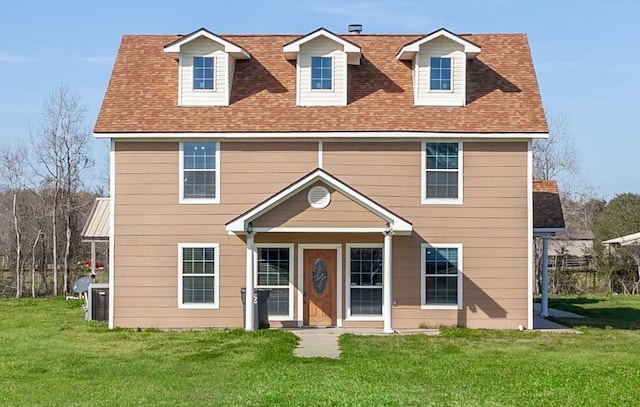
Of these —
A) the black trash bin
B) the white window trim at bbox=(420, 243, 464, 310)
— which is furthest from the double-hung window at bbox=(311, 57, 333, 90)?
the black trash bin

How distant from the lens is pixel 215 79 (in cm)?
2466

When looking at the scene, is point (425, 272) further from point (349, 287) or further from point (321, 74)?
point (321, 74)

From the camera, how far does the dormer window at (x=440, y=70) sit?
24266mm

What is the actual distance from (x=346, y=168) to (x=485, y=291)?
4.57 metres

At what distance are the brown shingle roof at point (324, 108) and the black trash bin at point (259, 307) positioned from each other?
13.1ft

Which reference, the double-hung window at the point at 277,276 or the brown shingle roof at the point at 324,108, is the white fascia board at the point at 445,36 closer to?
the brown shingle roof at the point at 324,108

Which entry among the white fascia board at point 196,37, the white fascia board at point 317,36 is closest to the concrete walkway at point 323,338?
the white fascia board at point 317,36

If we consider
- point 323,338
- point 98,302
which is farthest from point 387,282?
point 98,302

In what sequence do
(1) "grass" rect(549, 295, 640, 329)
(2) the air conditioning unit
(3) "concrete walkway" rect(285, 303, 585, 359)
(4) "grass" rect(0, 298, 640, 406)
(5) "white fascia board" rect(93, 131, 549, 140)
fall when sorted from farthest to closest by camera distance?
1. (1) "grass" rect(549, 295, 640, 329)
2. (2) the air conditioning unit
3. (5) "white fascia board" rect(93, 131, 549, 140)
4. (3) "concrete walkway" rect(285, 303, 585, 359)
5. (4) "grass" rect(0, 298, 640, 406)

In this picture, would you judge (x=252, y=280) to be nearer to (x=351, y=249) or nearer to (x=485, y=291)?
(x=351, y=249)

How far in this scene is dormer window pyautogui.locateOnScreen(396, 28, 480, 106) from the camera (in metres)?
24.3

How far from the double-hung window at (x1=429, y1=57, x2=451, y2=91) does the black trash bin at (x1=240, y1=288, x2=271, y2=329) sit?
22.3 ft

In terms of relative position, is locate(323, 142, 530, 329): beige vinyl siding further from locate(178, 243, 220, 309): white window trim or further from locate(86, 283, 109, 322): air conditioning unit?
locate(86, 283, 109, 322): air conditioning unit

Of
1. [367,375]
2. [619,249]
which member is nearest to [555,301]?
[619,249]
